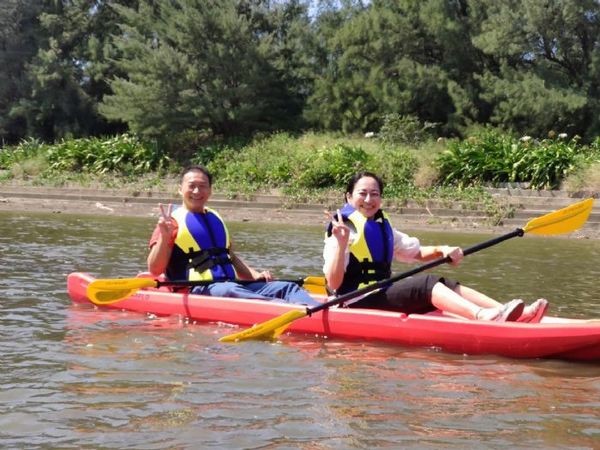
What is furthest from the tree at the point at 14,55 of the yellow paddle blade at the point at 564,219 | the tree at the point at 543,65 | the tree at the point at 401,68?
the yellow paddle blade at the point at 564,219

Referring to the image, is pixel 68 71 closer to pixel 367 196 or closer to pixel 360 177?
pixel 360 177

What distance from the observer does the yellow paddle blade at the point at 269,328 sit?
192 inches

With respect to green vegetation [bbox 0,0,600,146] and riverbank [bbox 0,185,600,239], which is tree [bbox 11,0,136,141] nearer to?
green vegetation [bbox 0,0,600,146]

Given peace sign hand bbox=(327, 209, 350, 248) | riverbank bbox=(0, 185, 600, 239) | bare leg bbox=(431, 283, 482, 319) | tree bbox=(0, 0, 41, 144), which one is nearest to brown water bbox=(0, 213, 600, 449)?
bare leg bbox=(431, 283, 482, 319)

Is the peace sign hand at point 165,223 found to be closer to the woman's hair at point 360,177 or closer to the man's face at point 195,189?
the man's face at point 195,189

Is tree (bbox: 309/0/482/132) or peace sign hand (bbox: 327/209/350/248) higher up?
tree (bbox: 309/0/482/132)

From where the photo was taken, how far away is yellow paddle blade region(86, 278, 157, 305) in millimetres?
5773

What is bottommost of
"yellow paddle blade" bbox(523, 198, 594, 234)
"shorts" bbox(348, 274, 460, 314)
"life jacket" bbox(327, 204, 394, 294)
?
"shorts" bbox(348, 274, 460, 314)

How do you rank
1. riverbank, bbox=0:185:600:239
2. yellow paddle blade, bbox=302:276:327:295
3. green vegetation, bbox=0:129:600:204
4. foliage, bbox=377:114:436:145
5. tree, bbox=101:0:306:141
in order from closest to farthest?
yellow paddle blade, bbox=302:276:327:295 < riverbank, bbox=0:185:600:239 < green vegetation, bbox=0:129:600:204 < foliage, bbox=377:114:436:145 < tree, bbox=101:0:306:141

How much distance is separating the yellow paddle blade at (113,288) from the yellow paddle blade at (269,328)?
3.59 feet

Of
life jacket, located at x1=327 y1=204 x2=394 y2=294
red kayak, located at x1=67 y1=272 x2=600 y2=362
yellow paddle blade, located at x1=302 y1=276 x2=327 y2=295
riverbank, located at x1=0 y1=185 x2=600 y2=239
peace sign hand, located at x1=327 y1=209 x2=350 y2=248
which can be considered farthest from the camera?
riverbank, located at x1=0 y1=185 x2=600 y2=239

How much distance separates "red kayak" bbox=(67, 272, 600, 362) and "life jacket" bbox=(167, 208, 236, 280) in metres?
0.20

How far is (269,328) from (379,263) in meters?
0.84

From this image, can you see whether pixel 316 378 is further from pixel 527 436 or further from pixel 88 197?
pixel 88 197
